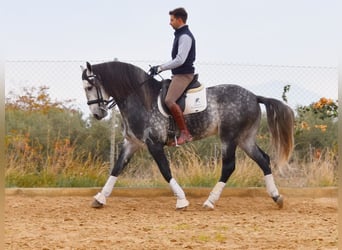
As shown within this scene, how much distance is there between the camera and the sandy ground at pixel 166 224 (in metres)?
5.00

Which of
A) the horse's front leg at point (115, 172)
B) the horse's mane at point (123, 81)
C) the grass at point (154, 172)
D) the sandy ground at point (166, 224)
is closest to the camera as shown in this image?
the sandy ground at point (166, 224)

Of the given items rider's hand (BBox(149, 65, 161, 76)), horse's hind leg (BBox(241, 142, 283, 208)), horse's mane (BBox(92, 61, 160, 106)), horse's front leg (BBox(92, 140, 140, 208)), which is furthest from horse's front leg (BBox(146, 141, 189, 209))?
horse's hind leg (BBox(241, 142, 283, 208))

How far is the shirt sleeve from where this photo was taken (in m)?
7.02

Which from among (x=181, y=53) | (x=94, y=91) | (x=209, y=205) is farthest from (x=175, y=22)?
(x=209, y=205)

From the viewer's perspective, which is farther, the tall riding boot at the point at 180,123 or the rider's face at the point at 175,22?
the rider's face at the point at 175,22

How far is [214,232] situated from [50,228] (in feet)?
5.46

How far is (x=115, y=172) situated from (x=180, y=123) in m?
1.10

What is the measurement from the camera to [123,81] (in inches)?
287

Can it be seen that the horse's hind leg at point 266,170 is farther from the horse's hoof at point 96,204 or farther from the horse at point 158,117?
the horse's hoof at point 96,204

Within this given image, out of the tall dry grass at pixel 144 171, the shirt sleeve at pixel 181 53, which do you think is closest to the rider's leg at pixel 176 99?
the shirt sleeve at pixel 181 53

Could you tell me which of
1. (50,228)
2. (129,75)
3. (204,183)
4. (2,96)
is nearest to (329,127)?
(204,183)

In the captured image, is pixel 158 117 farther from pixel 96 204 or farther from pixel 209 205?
pixel 96 204

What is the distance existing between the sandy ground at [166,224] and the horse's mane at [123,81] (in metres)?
1.46

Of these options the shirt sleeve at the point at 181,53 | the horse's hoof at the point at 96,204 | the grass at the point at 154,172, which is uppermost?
the shirt sleeve at the point at 181,53
